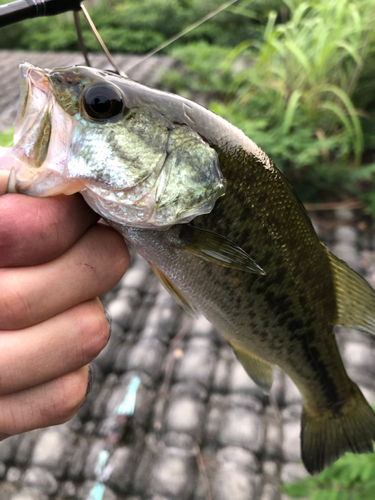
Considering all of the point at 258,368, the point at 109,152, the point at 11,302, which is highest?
the point at 109,152

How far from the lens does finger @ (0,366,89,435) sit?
0.73 metres

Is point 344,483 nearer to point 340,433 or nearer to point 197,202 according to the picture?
point 340,433

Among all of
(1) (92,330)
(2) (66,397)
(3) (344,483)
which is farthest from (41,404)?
(3) (344,483)

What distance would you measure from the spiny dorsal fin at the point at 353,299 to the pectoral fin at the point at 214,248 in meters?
0.34

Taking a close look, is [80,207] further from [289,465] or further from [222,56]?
[222,56]

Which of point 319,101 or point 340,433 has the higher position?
point 319,101

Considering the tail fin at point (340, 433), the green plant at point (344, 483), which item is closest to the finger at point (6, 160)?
the tail fin at point (340, 433)

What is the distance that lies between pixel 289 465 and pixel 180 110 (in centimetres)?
164

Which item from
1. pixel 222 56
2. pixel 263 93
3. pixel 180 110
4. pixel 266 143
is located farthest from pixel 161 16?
pixel 180 110

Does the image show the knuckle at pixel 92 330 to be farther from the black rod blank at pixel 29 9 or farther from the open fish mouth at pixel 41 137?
the black rod blank at pixel 29 9

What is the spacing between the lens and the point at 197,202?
703 mm

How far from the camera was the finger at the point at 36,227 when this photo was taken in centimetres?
66

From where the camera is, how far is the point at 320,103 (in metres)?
3.18

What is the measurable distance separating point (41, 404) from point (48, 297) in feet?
0.76
